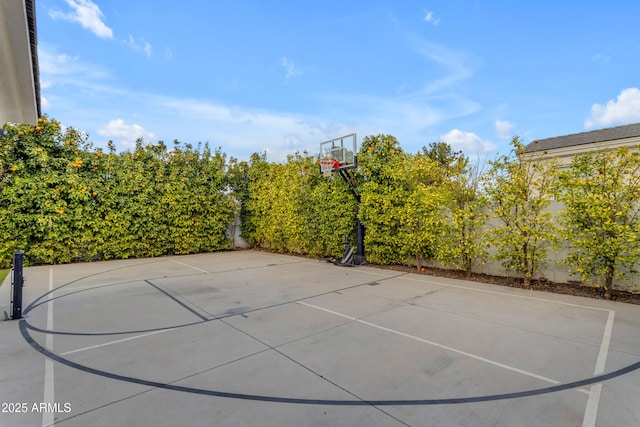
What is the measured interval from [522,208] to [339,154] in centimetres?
501

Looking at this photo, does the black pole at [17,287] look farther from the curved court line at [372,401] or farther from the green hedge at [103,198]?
the green hedge at [103,198]

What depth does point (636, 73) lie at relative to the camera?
887 cm

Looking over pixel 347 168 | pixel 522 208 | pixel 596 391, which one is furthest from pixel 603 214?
pixel 347 168

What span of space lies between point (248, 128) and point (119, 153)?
16.1ft

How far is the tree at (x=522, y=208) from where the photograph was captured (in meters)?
6.05

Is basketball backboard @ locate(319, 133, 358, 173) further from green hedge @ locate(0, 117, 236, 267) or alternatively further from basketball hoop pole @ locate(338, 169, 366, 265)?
green hedge @ locate(0, 117, 236, 267)

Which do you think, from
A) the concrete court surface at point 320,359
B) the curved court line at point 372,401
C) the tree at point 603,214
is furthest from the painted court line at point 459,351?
the tree at point 603,214

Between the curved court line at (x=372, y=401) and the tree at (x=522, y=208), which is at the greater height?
the tree at (x=522, y=208)

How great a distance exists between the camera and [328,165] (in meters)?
→ 9.34

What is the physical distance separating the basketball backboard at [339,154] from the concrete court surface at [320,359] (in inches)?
166

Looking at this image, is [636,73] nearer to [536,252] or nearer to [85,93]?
[536,252]

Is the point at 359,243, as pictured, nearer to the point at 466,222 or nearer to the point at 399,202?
the point at 399,202

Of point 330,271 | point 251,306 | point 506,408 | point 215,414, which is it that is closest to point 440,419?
point 506,408

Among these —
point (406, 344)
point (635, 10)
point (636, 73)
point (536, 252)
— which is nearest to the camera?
point (406, 344)
